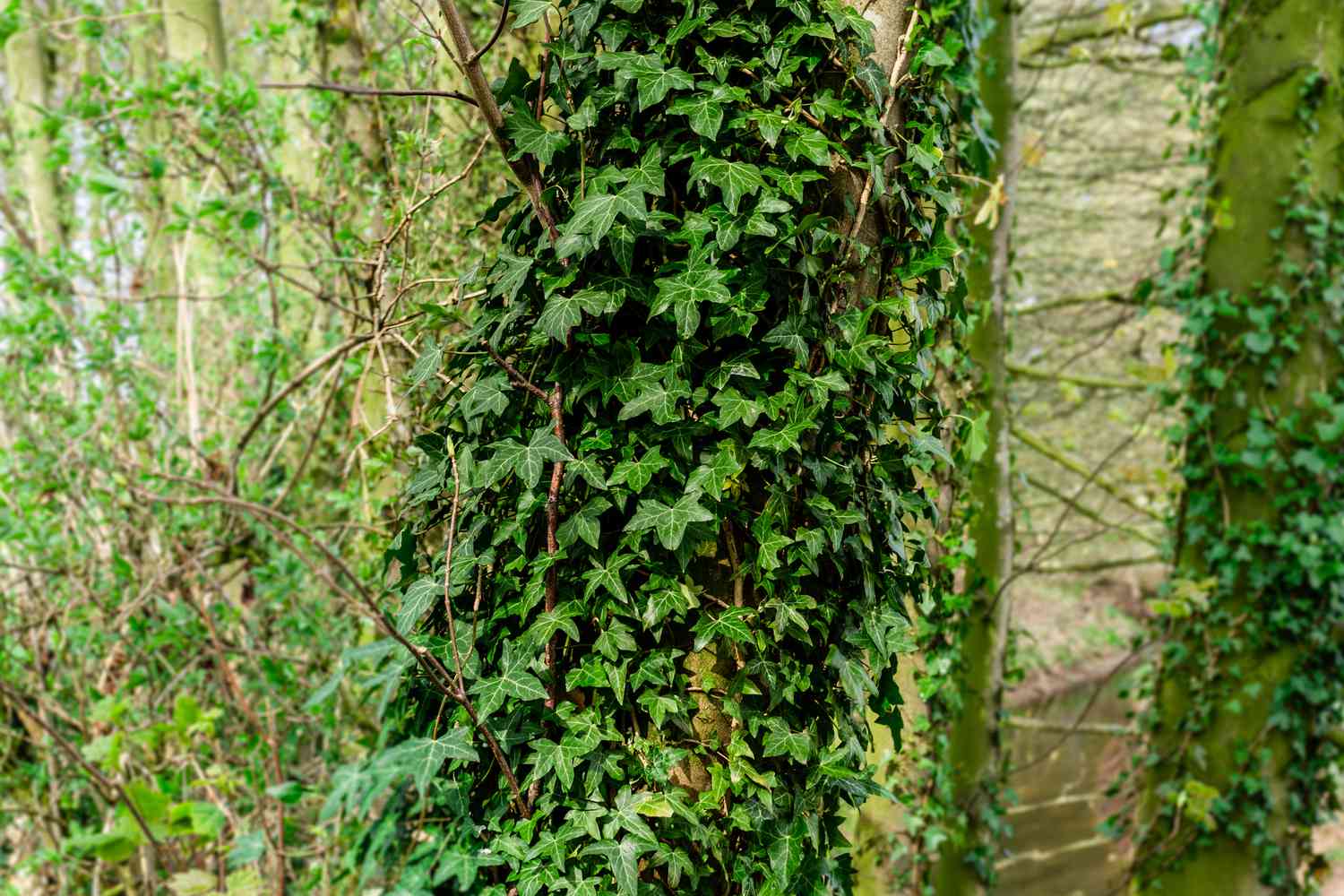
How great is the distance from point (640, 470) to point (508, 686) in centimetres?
47

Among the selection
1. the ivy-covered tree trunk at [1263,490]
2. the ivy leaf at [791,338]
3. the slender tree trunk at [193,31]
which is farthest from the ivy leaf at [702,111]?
the slender tree trunk at [193,31]

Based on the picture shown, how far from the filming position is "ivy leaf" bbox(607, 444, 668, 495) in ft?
5.46

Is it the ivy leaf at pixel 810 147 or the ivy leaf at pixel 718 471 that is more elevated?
the ivy leaf at pixel 810 147

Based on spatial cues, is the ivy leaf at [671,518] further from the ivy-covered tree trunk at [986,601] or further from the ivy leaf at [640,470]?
the ivy-covered tree trunk at [986,601]

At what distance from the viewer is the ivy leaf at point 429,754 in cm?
174

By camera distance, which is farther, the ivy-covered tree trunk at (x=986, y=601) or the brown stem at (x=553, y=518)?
the ivy-covered tree trunk at (x=986, y=601)

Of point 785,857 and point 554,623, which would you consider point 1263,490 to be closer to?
point 785,857

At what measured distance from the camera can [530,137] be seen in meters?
1.75

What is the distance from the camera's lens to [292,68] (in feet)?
18.2

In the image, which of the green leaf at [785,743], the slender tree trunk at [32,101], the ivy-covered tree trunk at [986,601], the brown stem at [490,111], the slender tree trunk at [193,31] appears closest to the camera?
the brown stem at [490,111]

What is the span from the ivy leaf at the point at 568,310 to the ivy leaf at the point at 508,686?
596 millimetres

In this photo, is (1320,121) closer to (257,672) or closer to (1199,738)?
(1199,738)

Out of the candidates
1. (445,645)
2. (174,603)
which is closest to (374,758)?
(445,645)

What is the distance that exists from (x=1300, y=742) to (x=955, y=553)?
264 centimetres
